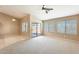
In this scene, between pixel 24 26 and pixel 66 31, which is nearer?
pixel 66 31

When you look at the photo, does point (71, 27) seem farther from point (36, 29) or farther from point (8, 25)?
point (8, 25)

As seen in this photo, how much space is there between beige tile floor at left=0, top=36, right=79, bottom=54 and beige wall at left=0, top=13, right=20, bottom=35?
0.31 metres

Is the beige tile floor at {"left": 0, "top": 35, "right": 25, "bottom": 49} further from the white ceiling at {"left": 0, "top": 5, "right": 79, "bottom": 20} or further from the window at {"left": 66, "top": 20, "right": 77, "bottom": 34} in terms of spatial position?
the window at {"left": 66, "top": 20, "right": 77, "bottom": 34}

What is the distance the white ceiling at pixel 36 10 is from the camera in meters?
1.91

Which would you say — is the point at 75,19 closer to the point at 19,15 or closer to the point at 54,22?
the point at 54,22

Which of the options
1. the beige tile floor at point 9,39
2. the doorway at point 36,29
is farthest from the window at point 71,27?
the beige tile floor at point 9,39

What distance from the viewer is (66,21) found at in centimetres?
208

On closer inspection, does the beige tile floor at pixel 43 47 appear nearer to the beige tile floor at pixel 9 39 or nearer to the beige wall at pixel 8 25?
the beige tile floor at pixel 9 39

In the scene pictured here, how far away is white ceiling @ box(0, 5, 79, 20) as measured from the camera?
191 centimetres

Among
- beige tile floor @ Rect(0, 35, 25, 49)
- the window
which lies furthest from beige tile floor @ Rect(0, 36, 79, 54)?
the window

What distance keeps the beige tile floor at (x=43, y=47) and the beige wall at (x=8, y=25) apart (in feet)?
1.02

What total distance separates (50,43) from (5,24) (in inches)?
44.7

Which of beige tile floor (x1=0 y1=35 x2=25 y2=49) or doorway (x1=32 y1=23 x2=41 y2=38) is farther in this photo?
doorway (x1=32 y1=23 x2=41 y2=38)
